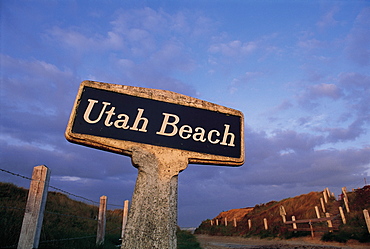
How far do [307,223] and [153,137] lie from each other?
19.1m

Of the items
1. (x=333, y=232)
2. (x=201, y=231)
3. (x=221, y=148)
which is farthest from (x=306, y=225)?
(x=221, y=148)

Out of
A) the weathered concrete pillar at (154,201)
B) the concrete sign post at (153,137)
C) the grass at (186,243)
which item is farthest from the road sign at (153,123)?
the grass at (186,243)

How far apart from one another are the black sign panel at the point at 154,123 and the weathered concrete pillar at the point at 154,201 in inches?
6.7

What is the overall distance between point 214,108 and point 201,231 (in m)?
28.4

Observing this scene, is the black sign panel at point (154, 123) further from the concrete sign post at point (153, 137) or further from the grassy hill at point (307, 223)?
the grassy hill at point (307, 223)

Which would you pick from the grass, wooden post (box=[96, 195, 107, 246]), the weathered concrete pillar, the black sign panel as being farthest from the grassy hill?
the weathered concrete pillar

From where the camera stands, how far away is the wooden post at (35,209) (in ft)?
9.09

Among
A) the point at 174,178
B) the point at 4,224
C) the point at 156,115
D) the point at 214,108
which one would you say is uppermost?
the point at 214,108

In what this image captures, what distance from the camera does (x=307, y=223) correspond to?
17.3 metres

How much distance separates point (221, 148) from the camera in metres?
2.75

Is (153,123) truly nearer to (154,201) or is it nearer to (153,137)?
(153,137)

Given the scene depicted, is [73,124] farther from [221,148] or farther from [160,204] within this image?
[221,148]

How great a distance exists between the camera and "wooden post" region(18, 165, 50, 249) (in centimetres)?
277

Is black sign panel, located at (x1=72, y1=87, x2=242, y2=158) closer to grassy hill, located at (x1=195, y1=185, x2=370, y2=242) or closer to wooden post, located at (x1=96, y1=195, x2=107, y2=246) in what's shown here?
wooden post, located at (x1=96, y1=195, x2=107, y2=246)
